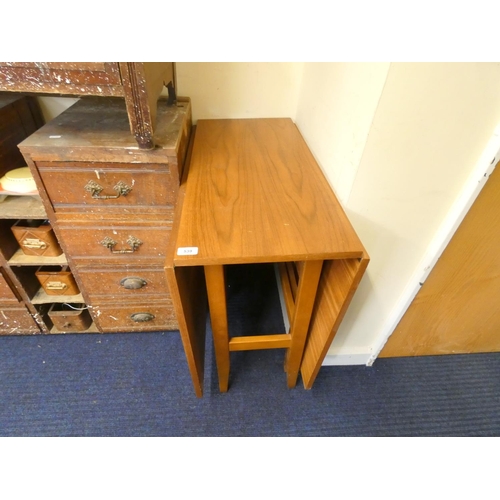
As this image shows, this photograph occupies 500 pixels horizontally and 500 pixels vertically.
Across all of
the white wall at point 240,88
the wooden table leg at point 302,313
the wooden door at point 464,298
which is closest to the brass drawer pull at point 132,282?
the wooden table leg at point 302,313

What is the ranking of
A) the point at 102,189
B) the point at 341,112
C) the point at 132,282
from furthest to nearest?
the point at 132,282 < the point at 102,189 < the point at 341,112

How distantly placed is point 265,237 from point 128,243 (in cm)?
57

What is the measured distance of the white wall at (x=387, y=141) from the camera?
2.10 feet

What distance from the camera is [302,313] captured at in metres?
0.94

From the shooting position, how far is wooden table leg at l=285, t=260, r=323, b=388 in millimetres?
820

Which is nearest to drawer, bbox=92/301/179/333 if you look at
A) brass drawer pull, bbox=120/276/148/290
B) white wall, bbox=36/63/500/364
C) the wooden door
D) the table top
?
brass drawer pull, bbox=120/276/148/290

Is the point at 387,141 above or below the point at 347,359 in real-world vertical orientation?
above

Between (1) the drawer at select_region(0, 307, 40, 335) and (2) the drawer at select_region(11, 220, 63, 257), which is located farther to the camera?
(1) the drawer at select_region(0, 307, 40, 335)

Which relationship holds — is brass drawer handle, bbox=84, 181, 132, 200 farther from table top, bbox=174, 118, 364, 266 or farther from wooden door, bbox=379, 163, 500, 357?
wooden door, bbox=379, 163, 500, 357

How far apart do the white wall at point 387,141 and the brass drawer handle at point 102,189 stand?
0.59 m

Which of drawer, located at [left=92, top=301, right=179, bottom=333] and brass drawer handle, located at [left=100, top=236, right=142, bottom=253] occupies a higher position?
brass drawer handle, located at [left=100, top=236, right=142, bottom=253]

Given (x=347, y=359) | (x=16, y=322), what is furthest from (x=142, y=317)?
(x=347, y=359)

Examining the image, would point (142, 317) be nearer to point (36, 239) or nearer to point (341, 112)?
point (36, 239)
